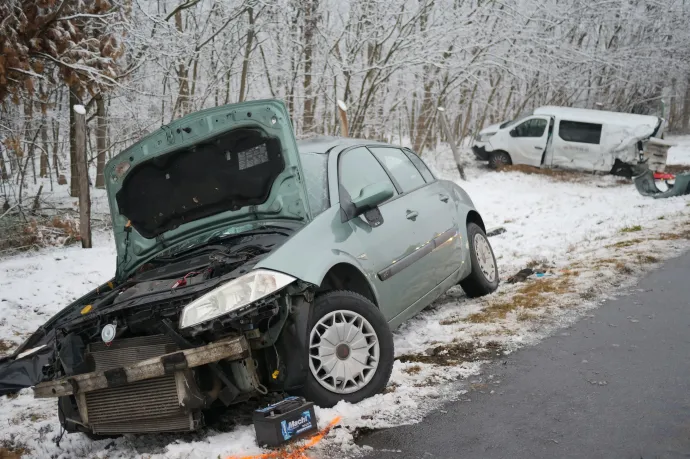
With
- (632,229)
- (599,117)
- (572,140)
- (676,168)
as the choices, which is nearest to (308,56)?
(572,140)

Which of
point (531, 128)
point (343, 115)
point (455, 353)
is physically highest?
point (343, 115)

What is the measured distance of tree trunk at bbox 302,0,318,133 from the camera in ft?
52.1

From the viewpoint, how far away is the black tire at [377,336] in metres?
3.77

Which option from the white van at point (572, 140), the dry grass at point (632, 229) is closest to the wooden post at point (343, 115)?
the dry grass at point (632, 229)

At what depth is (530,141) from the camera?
19375mm

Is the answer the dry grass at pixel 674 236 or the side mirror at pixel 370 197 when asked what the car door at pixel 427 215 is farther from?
the dry grass at pixel 674 236

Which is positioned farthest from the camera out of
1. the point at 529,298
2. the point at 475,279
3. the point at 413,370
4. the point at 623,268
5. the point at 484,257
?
the point at 623,268

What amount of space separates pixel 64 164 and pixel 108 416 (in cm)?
1097

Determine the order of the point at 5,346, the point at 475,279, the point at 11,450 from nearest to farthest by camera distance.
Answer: the point at 11,450
the point at 5,346
the point at 475,279

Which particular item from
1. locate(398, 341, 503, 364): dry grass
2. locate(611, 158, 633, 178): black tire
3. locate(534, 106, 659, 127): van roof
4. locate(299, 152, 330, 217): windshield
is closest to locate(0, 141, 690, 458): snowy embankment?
locate(398, 341, 503, 364): dry grass

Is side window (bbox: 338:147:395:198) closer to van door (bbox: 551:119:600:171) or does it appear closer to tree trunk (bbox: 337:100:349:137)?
tree trunk (bbox: 337:100:349:137)

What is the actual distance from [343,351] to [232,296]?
31.9 inches

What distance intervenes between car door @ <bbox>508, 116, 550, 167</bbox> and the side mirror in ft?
51.0

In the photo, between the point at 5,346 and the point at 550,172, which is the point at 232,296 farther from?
the point at 550,172
